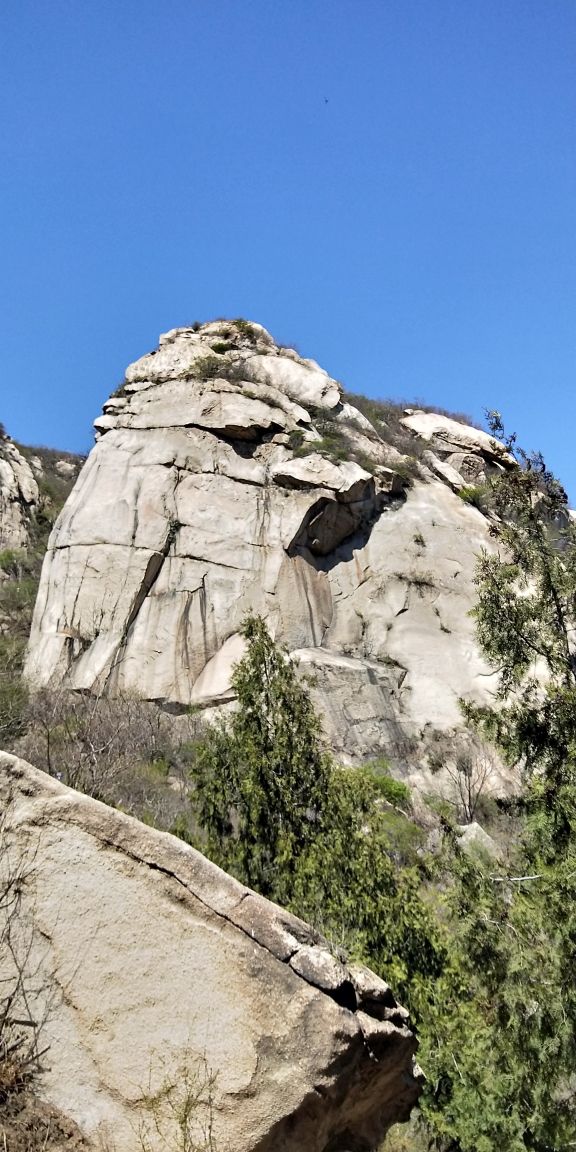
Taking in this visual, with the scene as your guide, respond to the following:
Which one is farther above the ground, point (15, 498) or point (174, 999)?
point (15, 498)

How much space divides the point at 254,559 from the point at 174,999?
74.7ft

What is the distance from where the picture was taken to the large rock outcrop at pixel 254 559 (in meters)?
24.2

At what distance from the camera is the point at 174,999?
3.59 m

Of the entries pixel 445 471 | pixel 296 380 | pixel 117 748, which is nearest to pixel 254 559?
pixel 117 748

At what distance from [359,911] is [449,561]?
20.1m

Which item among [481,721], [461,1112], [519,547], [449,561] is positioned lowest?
[461,1112]

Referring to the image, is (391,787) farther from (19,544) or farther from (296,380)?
(19,544)

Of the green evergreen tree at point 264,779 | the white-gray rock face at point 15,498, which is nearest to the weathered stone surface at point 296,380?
the white-gray rock face at point 15,498

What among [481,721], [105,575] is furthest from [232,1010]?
[105,575]

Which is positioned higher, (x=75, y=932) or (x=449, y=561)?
(x=449, y=561)

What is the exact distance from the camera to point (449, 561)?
1102 inches

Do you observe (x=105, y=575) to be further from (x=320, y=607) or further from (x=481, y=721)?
(x=481, y=721)

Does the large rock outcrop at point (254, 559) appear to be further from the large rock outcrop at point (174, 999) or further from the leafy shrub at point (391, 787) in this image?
the large rock outcrop at point (174, 999)

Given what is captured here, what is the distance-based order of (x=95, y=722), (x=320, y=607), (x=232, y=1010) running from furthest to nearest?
(x=320, y=607) → (x=95, y=722) → (x=232, y=1010)
